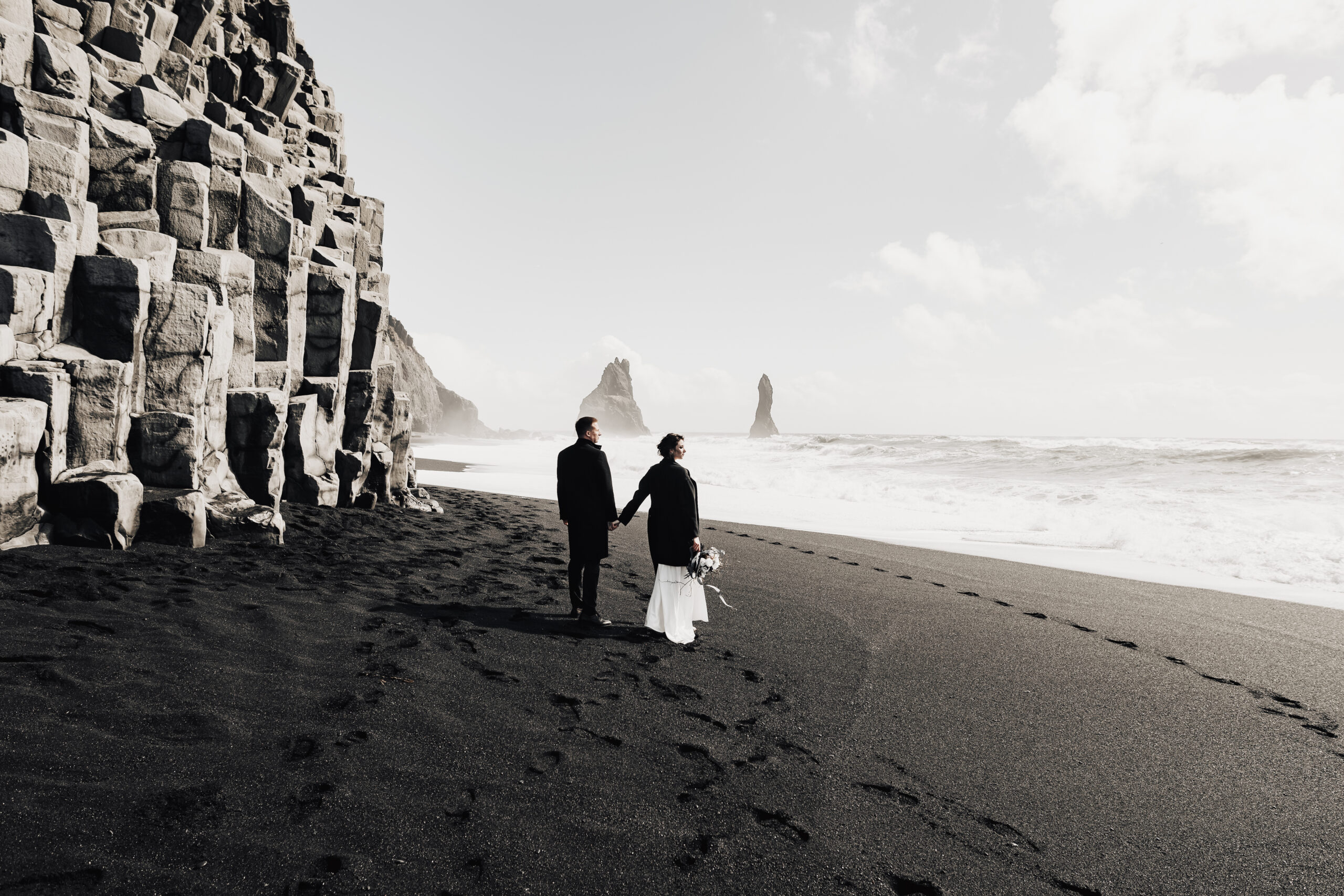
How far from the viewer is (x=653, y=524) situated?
20.4ft

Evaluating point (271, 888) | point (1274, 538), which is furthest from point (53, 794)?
point (1274, 538)

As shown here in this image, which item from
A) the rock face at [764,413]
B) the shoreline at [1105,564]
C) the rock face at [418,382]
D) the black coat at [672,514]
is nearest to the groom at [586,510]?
the black coat at [672,514]

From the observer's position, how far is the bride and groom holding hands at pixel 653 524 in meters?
6.09

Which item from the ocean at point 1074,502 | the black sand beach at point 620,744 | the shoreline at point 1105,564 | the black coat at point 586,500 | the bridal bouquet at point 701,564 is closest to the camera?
the black sand beach at point 620,744

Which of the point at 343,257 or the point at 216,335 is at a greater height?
the point at 343,257

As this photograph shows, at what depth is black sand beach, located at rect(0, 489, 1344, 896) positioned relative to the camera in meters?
2.78

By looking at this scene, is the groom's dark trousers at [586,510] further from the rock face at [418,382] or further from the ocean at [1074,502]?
the rock face at [418,382]

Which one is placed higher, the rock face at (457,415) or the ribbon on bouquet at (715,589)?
the rock face at (457,415)

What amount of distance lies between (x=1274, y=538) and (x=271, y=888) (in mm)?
16786

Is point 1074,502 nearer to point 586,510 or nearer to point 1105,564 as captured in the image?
point 1105,564

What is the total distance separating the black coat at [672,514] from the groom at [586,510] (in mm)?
318

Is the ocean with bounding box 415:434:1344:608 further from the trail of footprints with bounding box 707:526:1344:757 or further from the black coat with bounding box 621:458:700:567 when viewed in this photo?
the black coat with bounding box 621:458:700:567

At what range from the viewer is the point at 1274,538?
1277cm

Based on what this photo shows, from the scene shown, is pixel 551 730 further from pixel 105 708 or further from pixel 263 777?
pixel 105 708
